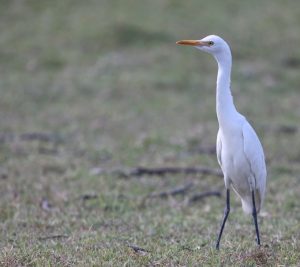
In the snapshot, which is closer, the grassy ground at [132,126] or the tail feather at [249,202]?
the grassy ground at [132,126]

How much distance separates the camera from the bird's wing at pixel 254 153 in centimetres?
569

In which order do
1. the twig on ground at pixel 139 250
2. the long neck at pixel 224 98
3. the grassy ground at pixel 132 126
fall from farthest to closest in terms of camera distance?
the grassy ground at pixel 132 126, the long neck at pixel 224 98, the twig on ground at pixel 139 250

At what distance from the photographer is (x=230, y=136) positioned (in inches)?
225

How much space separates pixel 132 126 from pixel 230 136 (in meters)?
6.20

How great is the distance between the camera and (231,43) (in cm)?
1775

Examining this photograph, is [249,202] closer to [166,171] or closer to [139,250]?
[139,250]

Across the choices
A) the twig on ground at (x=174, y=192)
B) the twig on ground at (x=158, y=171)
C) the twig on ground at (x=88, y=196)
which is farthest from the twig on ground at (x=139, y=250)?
the twig on ground at (x=158, y=171)

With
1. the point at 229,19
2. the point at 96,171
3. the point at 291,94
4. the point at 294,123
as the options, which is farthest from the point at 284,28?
the point at 96,171

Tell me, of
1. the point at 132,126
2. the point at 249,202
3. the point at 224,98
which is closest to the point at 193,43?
the point at 224,98

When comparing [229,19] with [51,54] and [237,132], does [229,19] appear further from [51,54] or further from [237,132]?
[237,132]

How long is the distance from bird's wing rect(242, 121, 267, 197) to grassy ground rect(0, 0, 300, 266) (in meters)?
0.55

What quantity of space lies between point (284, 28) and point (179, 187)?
1188cm

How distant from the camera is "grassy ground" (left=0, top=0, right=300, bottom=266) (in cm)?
597

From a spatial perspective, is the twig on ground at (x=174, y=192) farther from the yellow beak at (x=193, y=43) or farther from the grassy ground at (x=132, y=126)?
the yellow beak at (x=193, y=43)
